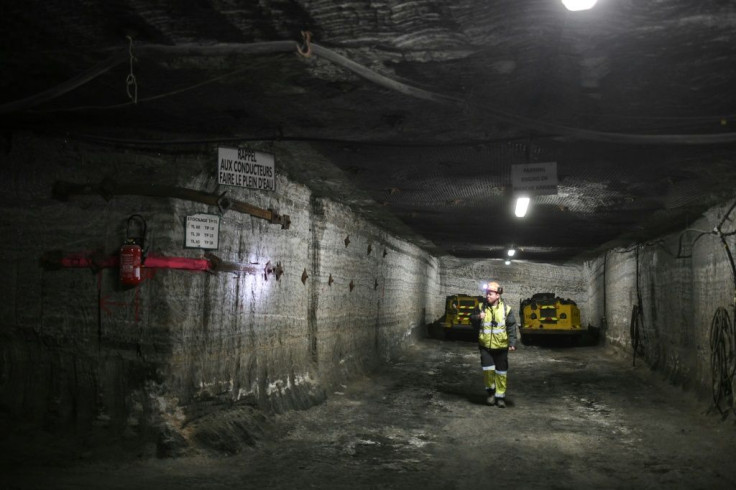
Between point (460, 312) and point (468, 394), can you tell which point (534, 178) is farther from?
point (460, 312)

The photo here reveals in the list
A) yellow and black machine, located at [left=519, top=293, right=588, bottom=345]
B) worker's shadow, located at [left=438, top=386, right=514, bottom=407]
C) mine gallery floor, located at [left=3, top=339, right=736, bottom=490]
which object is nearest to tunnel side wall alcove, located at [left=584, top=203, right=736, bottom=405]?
mine gallery floor, located at [left=3, top=339, right=736, bottom=490]

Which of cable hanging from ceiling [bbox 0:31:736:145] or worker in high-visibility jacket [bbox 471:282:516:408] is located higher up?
cable hanging from ceiling [bbox 0:31:736:145]

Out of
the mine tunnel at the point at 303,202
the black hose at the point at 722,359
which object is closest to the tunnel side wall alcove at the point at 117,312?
the mine tunnel at the point at 303,202

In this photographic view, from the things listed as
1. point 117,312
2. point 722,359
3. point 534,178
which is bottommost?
point 722,359

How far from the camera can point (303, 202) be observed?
8922 millimetres

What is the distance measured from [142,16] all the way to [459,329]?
1885 cm

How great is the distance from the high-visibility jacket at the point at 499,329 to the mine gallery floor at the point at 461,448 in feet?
3.33

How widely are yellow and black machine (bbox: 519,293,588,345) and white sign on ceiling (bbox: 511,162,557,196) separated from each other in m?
14.2

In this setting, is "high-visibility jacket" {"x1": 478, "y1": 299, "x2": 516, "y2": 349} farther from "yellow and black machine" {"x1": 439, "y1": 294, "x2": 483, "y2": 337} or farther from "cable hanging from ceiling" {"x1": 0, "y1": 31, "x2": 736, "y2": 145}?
"yellow and black machine" {"x1": 439, "y1": 294, "x2": 483, "y2": 337}

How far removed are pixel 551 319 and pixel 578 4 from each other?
709 inches

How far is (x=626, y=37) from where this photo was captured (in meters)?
3.83

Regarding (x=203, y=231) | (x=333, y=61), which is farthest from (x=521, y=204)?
(x=333, y=61)

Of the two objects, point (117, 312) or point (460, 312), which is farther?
point (460, 312)

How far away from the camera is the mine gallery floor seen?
520 centimetres
